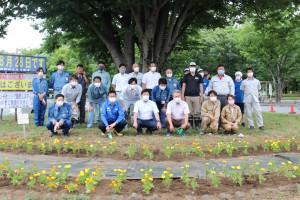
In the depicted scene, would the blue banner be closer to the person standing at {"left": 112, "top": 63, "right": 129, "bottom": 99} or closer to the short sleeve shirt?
the person standing at {"left": 112, "top": 63, "right": 129, "bottom": 99}

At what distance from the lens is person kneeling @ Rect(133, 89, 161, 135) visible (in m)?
8.79

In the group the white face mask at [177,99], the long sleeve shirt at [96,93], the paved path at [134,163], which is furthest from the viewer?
the long sleeve shirt at [96,93]

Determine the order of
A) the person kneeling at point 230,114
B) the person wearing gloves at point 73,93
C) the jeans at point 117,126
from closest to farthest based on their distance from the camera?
the jeans at point 117,126 < the person kneeling at point 230,114 < the person wearing gloves at point 73,93

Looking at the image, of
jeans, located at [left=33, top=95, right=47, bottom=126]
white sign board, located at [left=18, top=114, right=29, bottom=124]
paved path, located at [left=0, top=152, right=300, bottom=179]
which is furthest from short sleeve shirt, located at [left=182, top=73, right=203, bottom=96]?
jeans, located at [left=33, top=95, right=47, bottom=126]

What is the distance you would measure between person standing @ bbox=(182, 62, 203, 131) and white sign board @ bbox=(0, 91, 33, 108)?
5268mm

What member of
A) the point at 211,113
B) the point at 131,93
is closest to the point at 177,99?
the point at 211,113

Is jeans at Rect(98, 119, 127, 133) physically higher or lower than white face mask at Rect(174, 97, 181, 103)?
lower

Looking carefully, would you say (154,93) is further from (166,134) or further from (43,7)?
(43,7)

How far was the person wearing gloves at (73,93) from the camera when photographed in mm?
9977

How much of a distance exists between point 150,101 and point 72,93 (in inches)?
99.9

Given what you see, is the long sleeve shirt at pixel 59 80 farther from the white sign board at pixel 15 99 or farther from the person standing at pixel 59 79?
the white sign board at pixel 15 99

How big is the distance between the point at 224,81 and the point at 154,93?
2.06 metres

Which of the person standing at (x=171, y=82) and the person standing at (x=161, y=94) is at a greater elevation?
the person standing at (x=171, y=82)

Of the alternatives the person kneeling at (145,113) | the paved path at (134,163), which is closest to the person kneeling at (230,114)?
the person kneeling at (145,113)
